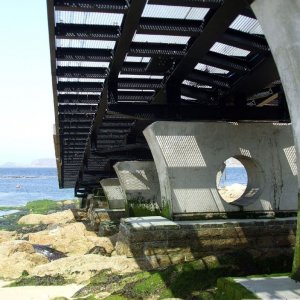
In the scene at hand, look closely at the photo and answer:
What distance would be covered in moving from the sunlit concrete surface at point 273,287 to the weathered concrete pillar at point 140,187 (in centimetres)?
1191

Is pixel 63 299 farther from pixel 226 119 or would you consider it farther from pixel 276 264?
pixel 226 119

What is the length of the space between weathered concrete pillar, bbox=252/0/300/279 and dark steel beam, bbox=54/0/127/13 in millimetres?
2704

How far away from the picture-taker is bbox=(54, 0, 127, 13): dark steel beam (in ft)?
25.0

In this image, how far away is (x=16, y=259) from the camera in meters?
16.1

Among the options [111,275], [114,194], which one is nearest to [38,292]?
[111,275]

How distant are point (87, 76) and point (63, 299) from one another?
5.51 meters

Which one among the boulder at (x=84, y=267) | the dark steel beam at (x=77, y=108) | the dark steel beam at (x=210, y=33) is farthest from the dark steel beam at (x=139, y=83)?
the boulder at (x=84, y=267)

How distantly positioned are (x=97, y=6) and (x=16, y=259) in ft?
37.2

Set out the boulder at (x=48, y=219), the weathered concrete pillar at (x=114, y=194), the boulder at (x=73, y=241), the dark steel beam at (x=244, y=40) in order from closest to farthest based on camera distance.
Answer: the dark steel beam at (x=244, y=40) < the boulder at (x=73, y=241) < the weathered concrete pillar at (x=114, y=194) < the boulder at (x=48, y=219)

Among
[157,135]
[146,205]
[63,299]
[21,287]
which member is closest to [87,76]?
[157,135]

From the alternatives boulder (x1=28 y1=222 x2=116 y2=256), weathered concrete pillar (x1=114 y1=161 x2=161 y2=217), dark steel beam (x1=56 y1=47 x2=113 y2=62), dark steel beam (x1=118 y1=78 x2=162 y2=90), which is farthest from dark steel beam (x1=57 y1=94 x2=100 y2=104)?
boulder (x1=28 y1=222 x2=116 y2=256)

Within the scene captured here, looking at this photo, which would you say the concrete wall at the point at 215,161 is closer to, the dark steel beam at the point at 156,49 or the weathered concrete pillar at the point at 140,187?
the dark steel beam at the point at 156,49

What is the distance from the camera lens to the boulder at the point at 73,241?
19.6 m

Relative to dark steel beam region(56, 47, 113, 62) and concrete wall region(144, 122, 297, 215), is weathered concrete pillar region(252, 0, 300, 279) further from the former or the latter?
concrete wall region(144, 122, 297, 215)
